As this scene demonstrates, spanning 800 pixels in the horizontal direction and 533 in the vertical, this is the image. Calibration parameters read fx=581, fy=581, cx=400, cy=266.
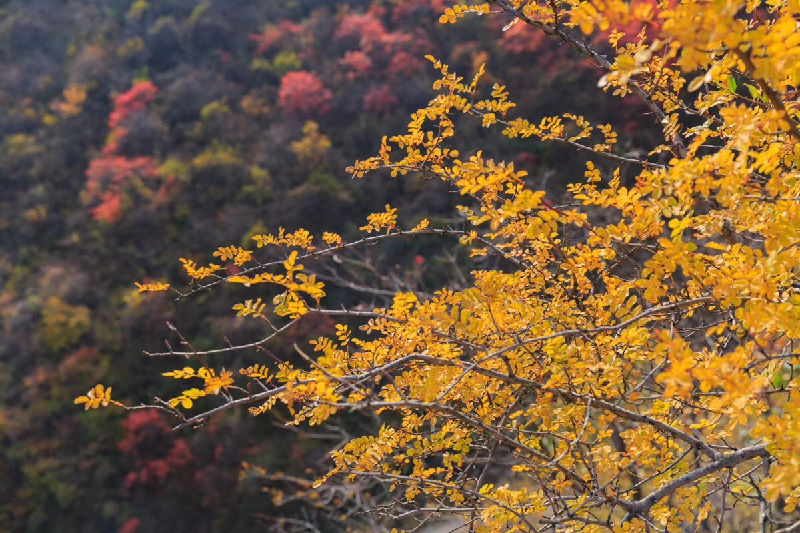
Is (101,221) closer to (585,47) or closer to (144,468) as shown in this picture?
(144,468)

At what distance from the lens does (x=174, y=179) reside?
511 inches

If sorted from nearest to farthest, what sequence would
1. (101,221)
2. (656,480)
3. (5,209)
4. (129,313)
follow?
(656,480), (129,313), (101,221), (5,209)

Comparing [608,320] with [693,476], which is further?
[608,320]

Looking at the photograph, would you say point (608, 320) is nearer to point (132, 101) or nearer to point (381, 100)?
point (381, 100)

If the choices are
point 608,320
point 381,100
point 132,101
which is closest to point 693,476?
point 608,320

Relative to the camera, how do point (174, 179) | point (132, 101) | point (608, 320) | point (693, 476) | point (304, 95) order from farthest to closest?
point (132, 101), point (304, 95), point (174, 179), point (608, 320), point (693, 476)

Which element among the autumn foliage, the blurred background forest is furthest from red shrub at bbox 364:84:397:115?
the autumn foliage

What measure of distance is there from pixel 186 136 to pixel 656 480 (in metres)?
14.2

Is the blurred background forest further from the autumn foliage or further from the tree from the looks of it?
the tree

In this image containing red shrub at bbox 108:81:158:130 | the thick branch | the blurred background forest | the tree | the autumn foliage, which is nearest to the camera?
the tree

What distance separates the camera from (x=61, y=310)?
11203 millimetres

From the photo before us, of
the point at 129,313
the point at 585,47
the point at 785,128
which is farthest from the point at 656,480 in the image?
the point at 129,313

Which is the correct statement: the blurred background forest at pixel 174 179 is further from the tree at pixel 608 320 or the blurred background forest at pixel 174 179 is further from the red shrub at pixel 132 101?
the tree at pixel 608 320

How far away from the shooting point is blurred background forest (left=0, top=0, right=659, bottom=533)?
984 centimetres
